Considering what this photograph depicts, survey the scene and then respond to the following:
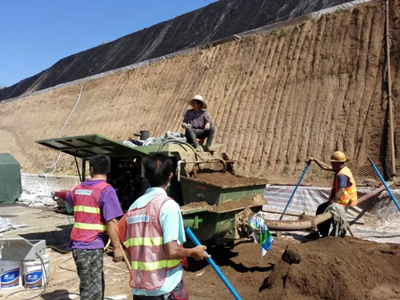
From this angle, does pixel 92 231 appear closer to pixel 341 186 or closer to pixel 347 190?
pixel 341 186

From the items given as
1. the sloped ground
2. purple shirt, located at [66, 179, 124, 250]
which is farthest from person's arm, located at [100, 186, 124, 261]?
the sloped ground

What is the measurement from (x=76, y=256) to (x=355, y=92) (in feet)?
32.6

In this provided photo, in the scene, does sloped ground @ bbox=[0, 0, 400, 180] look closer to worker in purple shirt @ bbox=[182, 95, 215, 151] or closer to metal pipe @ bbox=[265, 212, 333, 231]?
worker in purple shirt @ bbox=[182, 95, 215, 151]

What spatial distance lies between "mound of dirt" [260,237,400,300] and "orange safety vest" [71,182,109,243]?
2137 mm

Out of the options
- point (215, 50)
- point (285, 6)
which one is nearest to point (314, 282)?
point (215, 50)

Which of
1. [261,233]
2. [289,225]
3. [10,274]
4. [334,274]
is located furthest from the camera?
[289,225]

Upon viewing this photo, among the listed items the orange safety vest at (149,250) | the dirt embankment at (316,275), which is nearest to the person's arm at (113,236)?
the orange safety vest at (149,250)

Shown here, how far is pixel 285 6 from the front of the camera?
17266 mm

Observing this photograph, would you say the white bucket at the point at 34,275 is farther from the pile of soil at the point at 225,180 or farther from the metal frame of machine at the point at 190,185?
the pile of soil at the point at 225,180

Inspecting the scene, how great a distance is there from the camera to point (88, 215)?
3.67m

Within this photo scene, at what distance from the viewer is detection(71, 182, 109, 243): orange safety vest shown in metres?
3.64

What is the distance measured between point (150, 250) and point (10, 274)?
348cm

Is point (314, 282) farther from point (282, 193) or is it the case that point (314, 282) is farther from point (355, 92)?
point (355, 92)

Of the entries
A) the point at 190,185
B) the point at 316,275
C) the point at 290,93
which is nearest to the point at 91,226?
the point at 190,185
